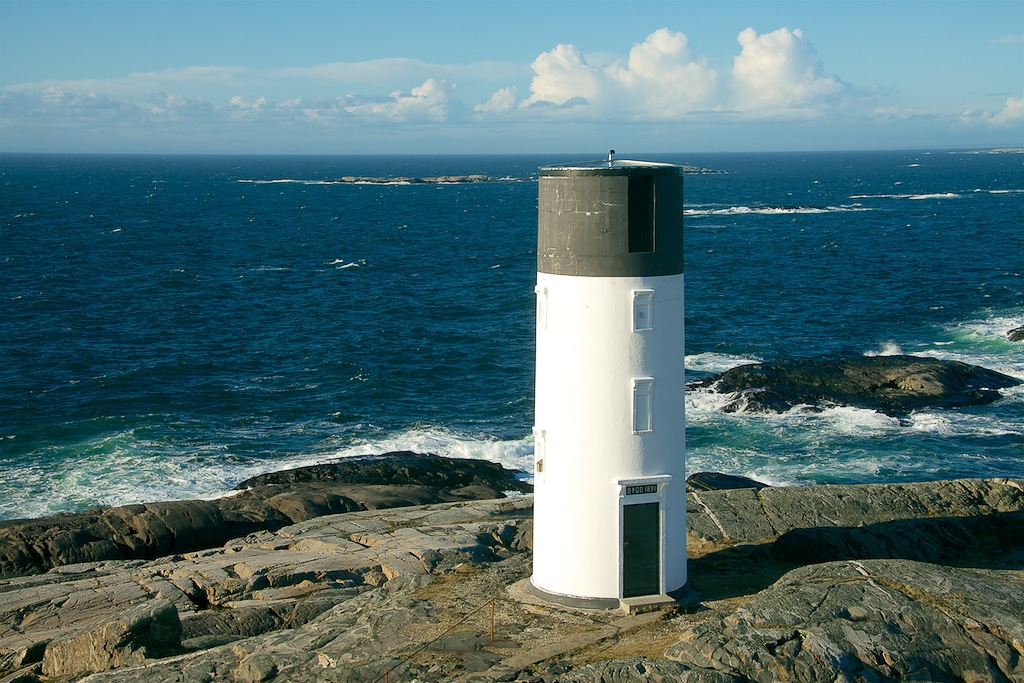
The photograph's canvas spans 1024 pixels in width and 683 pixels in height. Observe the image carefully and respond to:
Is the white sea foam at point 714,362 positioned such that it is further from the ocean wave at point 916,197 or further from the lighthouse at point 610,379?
the ocean wave at point 916,197

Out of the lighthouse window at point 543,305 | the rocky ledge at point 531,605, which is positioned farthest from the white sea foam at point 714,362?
the lighthouse window at point 543,305

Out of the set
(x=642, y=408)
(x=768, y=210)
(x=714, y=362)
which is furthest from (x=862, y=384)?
(x=768, y=210)

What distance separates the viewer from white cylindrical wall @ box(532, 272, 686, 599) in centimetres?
A: 1321

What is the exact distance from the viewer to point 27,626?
1513 cm

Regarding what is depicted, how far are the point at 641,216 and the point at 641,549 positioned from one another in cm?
418

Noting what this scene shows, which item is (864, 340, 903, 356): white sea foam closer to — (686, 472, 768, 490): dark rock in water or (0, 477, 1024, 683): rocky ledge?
(686, 472, 768, 490): dark rock in water

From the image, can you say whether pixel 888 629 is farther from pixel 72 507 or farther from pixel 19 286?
pixel 19 286

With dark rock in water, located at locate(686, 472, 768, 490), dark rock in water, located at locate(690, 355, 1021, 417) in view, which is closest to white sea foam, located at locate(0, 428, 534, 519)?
dark rock in water, located at locate(686, 472, 768, 490)

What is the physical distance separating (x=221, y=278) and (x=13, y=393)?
105ft

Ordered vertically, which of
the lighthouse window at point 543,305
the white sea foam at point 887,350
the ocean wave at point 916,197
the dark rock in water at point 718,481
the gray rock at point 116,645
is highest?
the lighthouse window at point 543,305

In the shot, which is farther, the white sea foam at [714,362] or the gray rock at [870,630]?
the white sea foam at [714,362]

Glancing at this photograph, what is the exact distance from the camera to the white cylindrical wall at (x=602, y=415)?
13.2 meters

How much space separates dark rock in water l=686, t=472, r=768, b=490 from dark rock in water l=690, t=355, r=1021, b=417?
9.46 m

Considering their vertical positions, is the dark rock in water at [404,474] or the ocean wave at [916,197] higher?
the ocean wave at [916,197]
